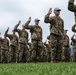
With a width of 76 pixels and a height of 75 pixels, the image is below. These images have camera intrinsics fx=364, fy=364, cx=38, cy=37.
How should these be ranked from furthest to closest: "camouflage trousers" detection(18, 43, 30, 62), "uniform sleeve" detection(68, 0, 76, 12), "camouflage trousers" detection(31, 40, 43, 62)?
"camouflage trousers" detection(18, 43, 30, 62), "camouflage trousers" detection(31, 40, 43, 62), "uniform sleeve" detection(68, 0, 76, 12)

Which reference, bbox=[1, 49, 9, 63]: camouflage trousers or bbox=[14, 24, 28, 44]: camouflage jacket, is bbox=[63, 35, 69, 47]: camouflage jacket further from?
bbox=[1, 49, 9, 63]: camouflage trousers

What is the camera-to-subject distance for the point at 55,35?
539 inches

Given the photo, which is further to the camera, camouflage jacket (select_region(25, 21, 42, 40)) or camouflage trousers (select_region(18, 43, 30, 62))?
camouflage trousers (select_region(18, 43, 30, 62))

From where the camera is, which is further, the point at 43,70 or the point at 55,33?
the point at 55,33

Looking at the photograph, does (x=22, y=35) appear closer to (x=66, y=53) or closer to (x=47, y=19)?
(x=66, y=53)

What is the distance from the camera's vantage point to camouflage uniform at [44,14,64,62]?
44.2ft

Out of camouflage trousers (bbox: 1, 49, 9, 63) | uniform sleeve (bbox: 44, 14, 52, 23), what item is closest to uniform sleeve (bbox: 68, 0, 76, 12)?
uniform sleeve (bbox: 44, 14, 52, 23)

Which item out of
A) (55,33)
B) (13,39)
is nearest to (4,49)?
(13,39)

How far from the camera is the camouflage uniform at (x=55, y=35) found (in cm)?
1348

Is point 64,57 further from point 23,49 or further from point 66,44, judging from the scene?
point 23,49

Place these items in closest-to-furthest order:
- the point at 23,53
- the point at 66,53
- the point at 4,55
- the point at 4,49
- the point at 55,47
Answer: the point at 55,47
the point at 23,53
the point at 66,53
the point at 4,49
the point at 4,55

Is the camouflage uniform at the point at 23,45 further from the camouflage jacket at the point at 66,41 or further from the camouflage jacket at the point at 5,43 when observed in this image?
the camouflage jacket at the point at 5,43

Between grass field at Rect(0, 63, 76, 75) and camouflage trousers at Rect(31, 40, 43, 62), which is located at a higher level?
camouflage trousers at Rect(31, 40, 43, 62)

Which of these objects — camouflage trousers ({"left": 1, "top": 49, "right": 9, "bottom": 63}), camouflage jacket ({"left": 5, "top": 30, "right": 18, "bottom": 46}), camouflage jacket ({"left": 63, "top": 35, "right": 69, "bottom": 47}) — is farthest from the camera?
camouflage trousers ({"left": 1, "top": 49, "right": 9, "bottom": 63})
